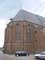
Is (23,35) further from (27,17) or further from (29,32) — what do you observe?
(27,17)

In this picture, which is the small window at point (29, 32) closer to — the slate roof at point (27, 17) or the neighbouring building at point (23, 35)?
the neighbouring building at point (23, 35)

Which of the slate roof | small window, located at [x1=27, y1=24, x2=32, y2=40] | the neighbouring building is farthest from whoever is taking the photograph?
the slate roof

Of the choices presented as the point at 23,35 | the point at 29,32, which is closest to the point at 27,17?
the point at 29,32

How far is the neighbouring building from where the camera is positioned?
229 ft

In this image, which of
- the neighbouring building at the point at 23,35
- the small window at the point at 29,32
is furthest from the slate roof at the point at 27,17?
the small window at the point at 29,32

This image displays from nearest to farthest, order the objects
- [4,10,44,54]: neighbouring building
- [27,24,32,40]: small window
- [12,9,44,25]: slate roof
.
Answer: [4,10,44,54]: neighbouring building < [27,24,32,40]: small window < [12,9,44,25]: slate roof

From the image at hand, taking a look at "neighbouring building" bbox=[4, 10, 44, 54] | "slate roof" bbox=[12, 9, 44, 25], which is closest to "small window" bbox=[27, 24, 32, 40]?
"neighbouring building" bbox=[4, 10, 44, 54]

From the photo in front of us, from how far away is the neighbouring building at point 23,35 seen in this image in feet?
229

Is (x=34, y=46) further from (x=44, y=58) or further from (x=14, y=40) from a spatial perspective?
(x=44, y=58)

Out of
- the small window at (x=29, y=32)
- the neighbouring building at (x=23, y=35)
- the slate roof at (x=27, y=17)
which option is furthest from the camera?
the slate roof at (x=27, y=17)

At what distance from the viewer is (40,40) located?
7025 centimetres

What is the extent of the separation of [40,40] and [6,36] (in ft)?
41.3

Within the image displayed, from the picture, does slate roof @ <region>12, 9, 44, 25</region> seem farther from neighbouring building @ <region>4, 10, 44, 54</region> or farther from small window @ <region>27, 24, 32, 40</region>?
small window @ <region>27, 24, 32, 40</region>

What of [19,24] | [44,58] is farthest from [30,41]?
[44,58]
